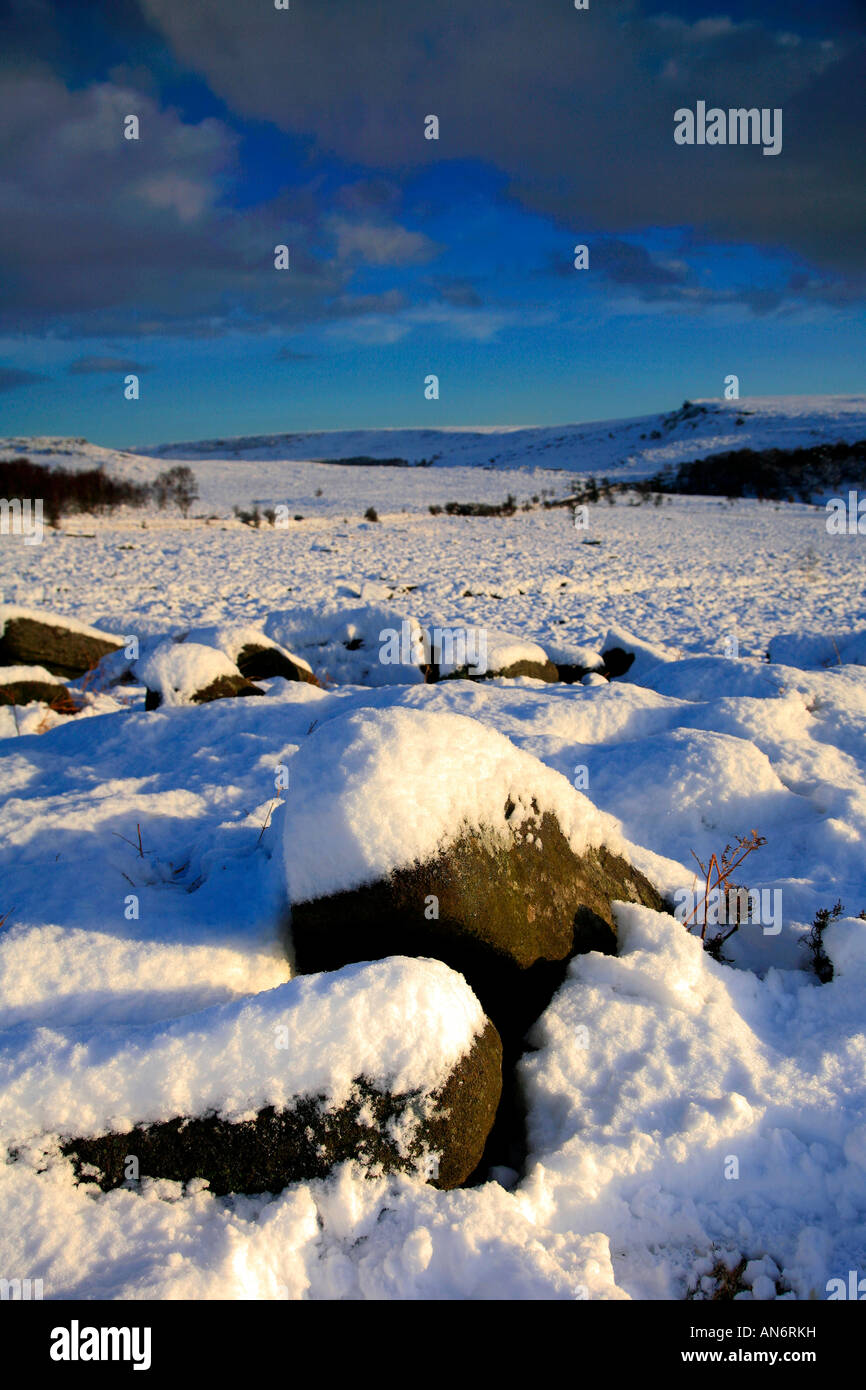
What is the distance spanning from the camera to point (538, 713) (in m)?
5.38

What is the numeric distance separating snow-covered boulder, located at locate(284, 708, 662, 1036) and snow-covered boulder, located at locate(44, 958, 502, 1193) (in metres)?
0.28

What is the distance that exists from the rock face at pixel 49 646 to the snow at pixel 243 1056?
621cm

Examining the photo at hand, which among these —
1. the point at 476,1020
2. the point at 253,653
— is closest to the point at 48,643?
the point at 253,653

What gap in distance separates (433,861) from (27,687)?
5.65 m

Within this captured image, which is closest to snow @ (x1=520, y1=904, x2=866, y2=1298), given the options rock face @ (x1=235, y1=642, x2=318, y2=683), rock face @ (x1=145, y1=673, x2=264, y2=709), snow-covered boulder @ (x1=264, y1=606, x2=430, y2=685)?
rock face @ (x1=145, y1=673, x2=264, y2=709)

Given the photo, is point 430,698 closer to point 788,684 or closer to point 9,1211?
point 788,684

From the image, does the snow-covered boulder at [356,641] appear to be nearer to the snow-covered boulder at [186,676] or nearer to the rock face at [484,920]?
the snow-covered boulder at [186,676]

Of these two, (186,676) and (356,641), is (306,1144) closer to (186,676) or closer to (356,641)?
(186,676)

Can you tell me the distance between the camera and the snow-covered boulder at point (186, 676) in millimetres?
5746

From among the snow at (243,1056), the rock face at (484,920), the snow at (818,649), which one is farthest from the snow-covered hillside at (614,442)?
the snow at (243,1056)

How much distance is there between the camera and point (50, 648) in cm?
761
